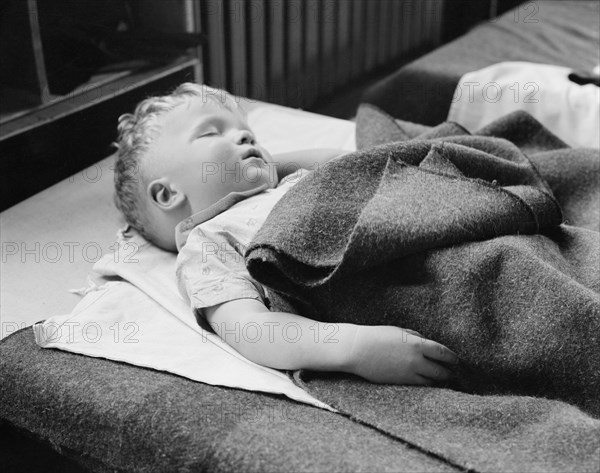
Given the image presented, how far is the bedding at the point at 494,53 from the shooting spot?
1.73 meters

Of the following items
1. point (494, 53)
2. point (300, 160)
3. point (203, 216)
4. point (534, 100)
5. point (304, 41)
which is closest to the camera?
point (203, 216)

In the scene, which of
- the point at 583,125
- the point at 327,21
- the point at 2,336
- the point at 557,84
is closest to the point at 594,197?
the point at 583,125

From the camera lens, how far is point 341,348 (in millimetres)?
807

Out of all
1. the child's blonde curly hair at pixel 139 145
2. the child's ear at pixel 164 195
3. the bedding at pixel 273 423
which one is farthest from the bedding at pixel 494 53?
the bedding at pixel 273 423

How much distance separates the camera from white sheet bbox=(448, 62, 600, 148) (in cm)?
144

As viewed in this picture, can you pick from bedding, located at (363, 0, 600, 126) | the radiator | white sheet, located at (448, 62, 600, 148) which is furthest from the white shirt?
the radiator

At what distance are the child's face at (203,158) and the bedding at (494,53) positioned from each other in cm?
75

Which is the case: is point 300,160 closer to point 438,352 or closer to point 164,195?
point 164,195

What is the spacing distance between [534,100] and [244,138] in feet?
2.28

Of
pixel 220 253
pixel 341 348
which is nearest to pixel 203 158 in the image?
pixel 220 253

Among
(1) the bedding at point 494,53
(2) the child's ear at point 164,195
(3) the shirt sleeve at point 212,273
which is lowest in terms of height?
(1) the bedding at point 494,53

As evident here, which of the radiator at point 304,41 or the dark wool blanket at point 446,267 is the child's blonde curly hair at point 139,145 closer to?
the dark wool blanket at point 446,267

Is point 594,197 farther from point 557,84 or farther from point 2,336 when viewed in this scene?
point 2,336

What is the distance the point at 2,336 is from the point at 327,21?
1.87 meters
